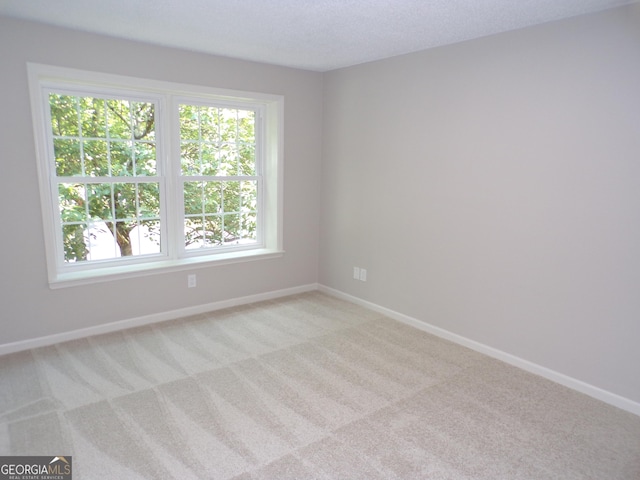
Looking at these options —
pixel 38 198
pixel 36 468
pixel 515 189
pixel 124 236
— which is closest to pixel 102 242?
pixel 124 236

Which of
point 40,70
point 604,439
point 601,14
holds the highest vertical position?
point 601,14

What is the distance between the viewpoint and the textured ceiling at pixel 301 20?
2.37 meters

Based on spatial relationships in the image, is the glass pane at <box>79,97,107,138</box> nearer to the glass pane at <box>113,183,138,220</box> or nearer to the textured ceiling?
the glass pane at <box>113,183,138,220</box>

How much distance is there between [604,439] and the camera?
221 cm

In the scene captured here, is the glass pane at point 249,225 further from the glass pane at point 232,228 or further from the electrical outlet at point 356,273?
the electrical outlet at point 356,273

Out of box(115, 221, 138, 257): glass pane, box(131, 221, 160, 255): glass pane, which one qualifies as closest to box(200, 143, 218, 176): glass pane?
box(131, 221, 160, 255): glass pane

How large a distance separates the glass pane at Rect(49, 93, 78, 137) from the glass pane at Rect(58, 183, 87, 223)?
1.33 feet

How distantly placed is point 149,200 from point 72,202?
0.59 metres

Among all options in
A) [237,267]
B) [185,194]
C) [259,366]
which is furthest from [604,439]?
[185,194]

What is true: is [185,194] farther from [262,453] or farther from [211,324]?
[262,453]

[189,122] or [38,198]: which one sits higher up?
[189,122]

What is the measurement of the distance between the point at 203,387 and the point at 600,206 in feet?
8.81

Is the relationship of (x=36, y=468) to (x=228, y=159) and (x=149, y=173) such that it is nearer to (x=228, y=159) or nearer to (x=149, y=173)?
(x=149, y=173)

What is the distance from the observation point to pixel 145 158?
11.7ft
